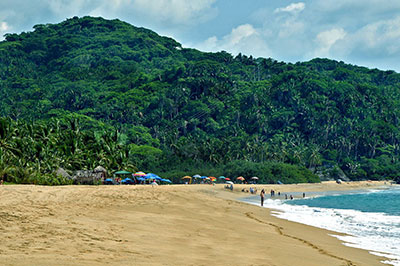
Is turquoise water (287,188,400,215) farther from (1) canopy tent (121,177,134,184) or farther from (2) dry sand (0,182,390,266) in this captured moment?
(2) dry sand (0,182,390,266)

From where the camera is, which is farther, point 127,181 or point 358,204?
point 127,181

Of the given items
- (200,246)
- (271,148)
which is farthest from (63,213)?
(271,148)

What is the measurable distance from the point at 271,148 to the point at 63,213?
12446 cm

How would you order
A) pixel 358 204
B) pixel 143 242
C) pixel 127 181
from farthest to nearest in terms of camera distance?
pixel 127 181 < pixel 358 204 < pixel 143 242

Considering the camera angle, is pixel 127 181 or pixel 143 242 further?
pixel 127 181

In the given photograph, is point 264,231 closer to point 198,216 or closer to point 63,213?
point 198,216

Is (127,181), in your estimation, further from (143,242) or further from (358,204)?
(143,242)

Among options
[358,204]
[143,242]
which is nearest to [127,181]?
[358,204]

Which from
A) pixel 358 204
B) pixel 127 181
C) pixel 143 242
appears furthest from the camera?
pixel 127 181

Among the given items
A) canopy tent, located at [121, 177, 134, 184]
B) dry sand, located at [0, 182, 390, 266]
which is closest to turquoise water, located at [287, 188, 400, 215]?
canopy tent, located at [121, 177, 134, 184]

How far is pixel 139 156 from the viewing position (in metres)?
127

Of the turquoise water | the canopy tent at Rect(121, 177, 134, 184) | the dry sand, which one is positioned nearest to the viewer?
the dry sand

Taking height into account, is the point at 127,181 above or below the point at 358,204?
above

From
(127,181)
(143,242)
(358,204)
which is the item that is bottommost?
(358,204)
